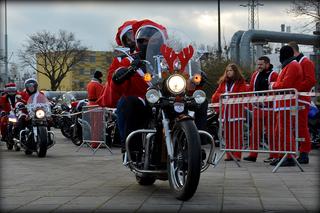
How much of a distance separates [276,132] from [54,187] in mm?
3713

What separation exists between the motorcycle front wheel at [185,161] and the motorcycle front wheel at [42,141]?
677cm

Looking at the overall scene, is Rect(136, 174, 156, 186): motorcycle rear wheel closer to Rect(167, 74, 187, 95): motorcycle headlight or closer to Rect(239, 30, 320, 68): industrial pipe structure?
Rect(167, 74, 187, 95): motorcycle headlight

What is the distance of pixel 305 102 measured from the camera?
9352mm

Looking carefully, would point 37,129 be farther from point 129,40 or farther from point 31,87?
point 129,40

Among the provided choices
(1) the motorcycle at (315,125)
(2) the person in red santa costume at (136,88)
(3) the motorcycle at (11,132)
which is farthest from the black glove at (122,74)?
(3) the motorcycle at (11,132)

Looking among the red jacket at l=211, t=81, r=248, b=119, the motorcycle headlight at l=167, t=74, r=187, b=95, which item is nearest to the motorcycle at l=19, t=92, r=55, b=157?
the red jacket at l=211, t=81, r=248, b=119

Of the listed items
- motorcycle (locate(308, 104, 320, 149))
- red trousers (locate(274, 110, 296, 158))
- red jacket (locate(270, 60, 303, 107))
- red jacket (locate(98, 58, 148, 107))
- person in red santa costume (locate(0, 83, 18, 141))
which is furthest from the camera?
person in red santa costume (locate(0, 83, 18, 141))

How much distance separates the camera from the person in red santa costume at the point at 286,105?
891cm

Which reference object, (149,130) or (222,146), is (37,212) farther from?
(222,146)

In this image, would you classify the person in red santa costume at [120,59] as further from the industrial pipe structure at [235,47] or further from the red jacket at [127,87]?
the industrial pipe structure at [235,47]

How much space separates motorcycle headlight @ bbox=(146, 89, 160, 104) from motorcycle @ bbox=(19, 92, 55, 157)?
22.3 ft

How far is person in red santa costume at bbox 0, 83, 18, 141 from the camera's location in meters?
15.5

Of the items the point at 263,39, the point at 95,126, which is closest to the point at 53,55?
the point at 263,39

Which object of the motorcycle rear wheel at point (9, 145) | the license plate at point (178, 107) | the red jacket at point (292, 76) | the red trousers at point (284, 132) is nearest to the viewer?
the license plate at point (178, 107)
